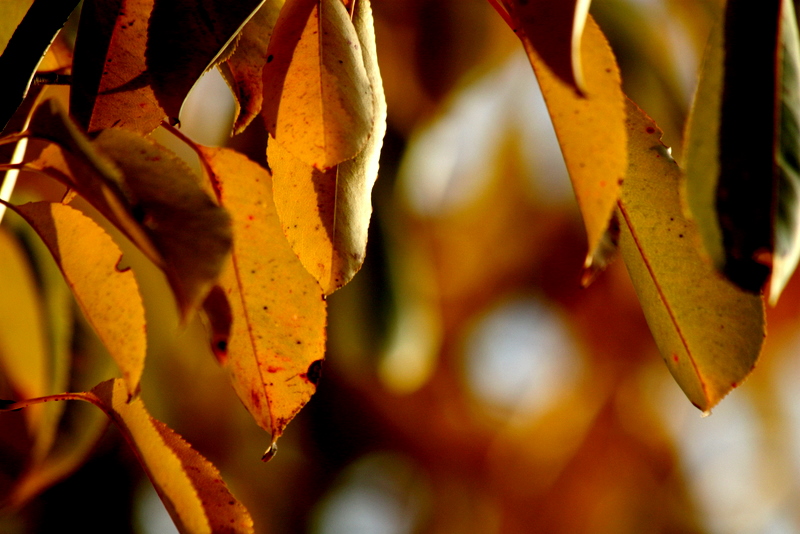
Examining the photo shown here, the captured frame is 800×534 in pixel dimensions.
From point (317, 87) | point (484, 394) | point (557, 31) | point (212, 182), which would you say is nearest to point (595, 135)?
point (557, 31)

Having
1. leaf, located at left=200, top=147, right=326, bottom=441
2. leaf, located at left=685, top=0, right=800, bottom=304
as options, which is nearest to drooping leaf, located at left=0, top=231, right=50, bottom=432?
leaf, located at left=200, top=147, right=326, bottom=441

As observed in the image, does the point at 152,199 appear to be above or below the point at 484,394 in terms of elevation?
above

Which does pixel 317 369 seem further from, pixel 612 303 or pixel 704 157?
pixel 612 303

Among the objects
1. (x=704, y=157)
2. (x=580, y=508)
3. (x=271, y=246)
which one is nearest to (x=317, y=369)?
(x=271, y=246)

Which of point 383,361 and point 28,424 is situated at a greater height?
point 28,424

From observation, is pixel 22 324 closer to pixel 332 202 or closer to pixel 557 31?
pixel 332 202

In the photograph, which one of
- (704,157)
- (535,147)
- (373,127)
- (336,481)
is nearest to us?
(704,157)

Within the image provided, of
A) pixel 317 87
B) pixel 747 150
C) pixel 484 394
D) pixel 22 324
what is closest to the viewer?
pixel 747 150
